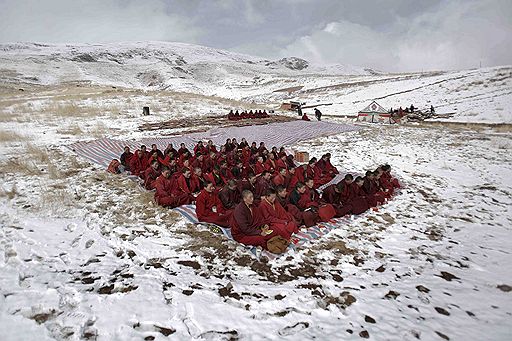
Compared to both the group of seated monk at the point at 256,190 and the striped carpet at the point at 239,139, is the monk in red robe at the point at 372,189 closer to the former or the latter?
the group of seated monk at the point at 256,190

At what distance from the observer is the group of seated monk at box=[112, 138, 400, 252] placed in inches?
202

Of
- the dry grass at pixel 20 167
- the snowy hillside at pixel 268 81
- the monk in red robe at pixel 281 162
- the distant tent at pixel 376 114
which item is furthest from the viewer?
the snowy hillside at pixel 268 81

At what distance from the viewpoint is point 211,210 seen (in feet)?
19.5

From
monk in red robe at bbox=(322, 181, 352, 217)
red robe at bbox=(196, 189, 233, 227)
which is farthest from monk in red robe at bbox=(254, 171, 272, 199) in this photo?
monk in red robe at bbox=(322, 181, 352, 217)

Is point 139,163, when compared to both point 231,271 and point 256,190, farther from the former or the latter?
point 231,271

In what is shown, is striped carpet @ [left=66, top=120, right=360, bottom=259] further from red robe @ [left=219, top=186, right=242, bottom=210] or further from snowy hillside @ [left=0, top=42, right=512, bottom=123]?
snowy hillside @ [left=0, top=42, right=512, bottom=123]

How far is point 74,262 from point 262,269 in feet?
8.74

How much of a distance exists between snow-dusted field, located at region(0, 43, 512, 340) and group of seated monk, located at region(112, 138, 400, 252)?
377 mm

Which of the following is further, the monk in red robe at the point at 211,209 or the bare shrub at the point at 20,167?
the bare shrub at the point at 20,167

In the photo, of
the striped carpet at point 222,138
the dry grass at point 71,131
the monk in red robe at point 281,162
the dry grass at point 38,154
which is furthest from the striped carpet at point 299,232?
the dry grass at point 71,131

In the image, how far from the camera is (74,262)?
4230mm

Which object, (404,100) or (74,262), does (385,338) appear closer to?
(74,262)

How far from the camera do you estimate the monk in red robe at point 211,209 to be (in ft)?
18.4

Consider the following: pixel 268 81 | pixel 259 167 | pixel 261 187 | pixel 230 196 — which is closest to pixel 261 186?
pixel 261 187
